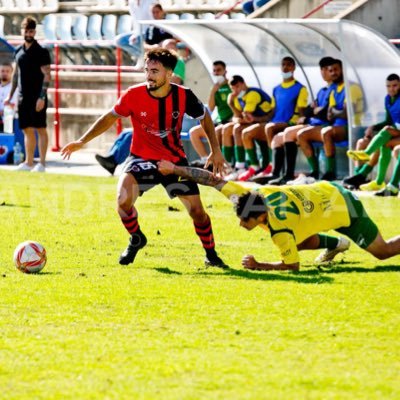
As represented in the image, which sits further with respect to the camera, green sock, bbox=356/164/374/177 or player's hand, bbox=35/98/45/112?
player's hand, bbox=35/98/45/112

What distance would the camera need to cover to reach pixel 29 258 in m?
10.1

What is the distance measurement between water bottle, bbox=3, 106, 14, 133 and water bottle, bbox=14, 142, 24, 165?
52cm

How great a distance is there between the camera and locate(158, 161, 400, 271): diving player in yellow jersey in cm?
976

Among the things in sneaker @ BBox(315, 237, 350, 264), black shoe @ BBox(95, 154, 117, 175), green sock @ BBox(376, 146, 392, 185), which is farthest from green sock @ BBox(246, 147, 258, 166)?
sneaker @ BBox(315, 237, 350, 264)

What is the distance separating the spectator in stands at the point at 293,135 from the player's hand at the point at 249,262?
28.3ft

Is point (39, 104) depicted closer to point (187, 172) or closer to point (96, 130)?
point (96, 130)

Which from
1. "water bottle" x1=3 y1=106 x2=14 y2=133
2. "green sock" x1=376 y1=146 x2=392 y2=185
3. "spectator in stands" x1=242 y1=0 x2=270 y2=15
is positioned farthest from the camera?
"spectator in stands" x1=242 y1=0 x2=270 y2=15

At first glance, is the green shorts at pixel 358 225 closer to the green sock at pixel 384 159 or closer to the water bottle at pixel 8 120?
the green sock at pixel 384 159

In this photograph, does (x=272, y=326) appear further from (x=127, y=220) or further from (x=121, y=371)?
(x=127, y=220)

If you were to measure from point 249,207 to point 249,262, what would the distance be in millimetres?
587

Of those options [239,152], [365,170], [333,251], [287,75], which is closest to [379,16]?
[287,75]

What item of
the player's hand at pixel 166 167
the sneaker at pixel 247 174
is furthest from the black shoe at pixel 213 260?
the sneaker at pixel 247 174

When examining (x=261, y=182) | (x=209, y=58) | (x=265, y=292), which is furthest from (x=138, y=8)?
(x=265, y=292)

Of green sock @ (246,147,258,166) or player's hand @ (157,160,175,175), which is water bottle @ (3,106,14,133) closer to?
green sock @ (246,147,258,166)
